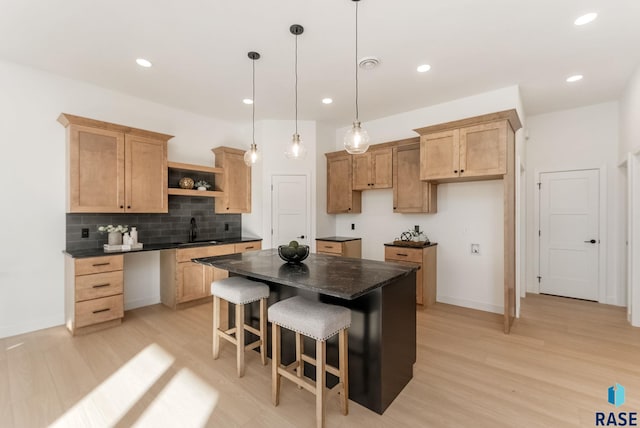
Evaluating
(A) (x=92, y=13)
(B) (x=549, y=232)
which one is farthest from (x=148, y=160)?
(B) (x=549, y=232)

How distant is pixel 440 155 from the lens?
3.69m

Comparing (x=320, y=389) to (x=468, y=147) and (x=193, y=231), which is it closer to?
(x=468, y=147)

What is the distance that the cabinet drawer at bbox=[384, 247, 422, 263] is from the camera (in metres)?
3.94

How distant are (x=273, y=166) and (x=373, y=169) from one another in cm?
169

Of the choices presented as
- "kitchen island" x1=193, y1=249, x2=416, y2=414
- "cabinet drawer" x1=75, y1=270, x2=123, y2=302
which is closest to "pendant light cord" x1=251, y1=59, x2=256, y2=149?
"kitchen island" x1=193, y1=249, x2=416, y2=414

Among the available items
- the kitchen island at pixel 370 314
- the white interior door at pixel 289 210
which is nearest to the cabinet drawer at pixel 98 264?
the kitchen island at pixel 370 314

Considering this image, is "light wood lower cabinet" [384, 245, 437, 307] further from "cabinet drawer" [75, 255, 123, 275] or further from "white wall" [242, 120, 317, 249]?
"cabinet drawer" [75, 255, 123, 275]

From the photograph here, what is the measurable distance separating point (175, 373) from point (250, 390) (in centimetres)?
72

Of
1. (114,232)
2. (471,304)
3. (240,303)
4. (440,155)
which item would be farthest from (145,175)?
(471,304)

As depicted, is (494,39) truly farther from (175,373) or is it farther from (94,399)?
(94,399)

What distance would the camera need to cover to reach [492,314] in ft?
12.5

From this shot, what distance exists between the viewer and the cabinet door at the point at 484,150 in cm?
324

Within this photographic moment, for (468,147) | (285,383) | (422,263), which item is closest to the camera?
(285,383)

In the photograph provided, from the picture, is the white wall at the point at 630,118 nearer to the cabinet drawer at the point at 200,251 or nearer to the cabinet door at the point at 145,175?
the cabinet drawer at the point at 200,251
